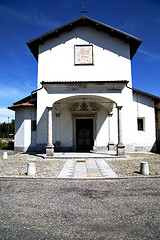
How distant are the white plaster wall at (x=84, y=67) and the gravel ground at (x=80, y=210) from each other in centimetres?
998

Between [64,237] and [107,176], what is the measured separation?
376 centimetres

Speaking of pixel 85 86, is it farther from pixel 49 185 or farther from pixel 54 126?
pixel 49 185

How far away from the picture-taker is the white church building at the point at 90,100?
13.5 meters

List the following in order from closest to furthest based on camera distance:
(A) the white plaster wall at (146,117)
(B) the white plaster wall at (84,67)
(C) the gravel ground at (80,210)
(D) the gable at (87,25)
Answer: (C) the gravel ground at (80,210) → (D) the gable at (87,25) → (B) the white plaster wall at (84,67) → (A) the white plaster wall at (146,117)

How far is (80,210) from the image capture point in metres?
3.50

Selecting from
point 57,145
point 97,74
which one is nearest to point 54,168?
point 57,145

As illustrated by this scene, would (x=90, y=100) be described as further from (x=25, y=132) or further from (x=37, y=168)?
(x=37, y=168)

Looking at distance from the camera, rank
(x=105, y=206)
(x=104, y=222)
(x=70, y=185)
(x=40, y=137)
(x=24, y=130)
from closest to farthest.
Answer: (x=104, y=222)
(x=105, y=206)
(x=70, y=185)
(x=40, y=137)
(x=24, y=130)

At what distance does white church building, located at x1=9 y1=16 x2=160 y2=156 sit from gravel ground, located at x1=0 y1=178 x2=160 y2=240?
815 centimetres

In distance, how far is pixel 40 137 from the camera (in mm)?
13492

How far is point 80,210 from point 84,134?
35.7 feet

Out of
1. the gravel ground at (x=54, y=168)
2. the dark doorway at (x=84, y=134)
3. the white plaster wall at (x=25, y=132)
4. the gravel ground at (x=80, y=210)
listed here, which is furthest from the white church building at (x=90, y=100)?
the gravel ground at (x=80, y=210)

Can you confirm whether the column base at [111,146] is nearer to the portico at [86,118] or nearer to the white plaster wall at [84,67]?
the portico at [86,118]

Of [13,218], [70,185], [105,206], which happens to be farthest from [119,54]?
[13,218]
